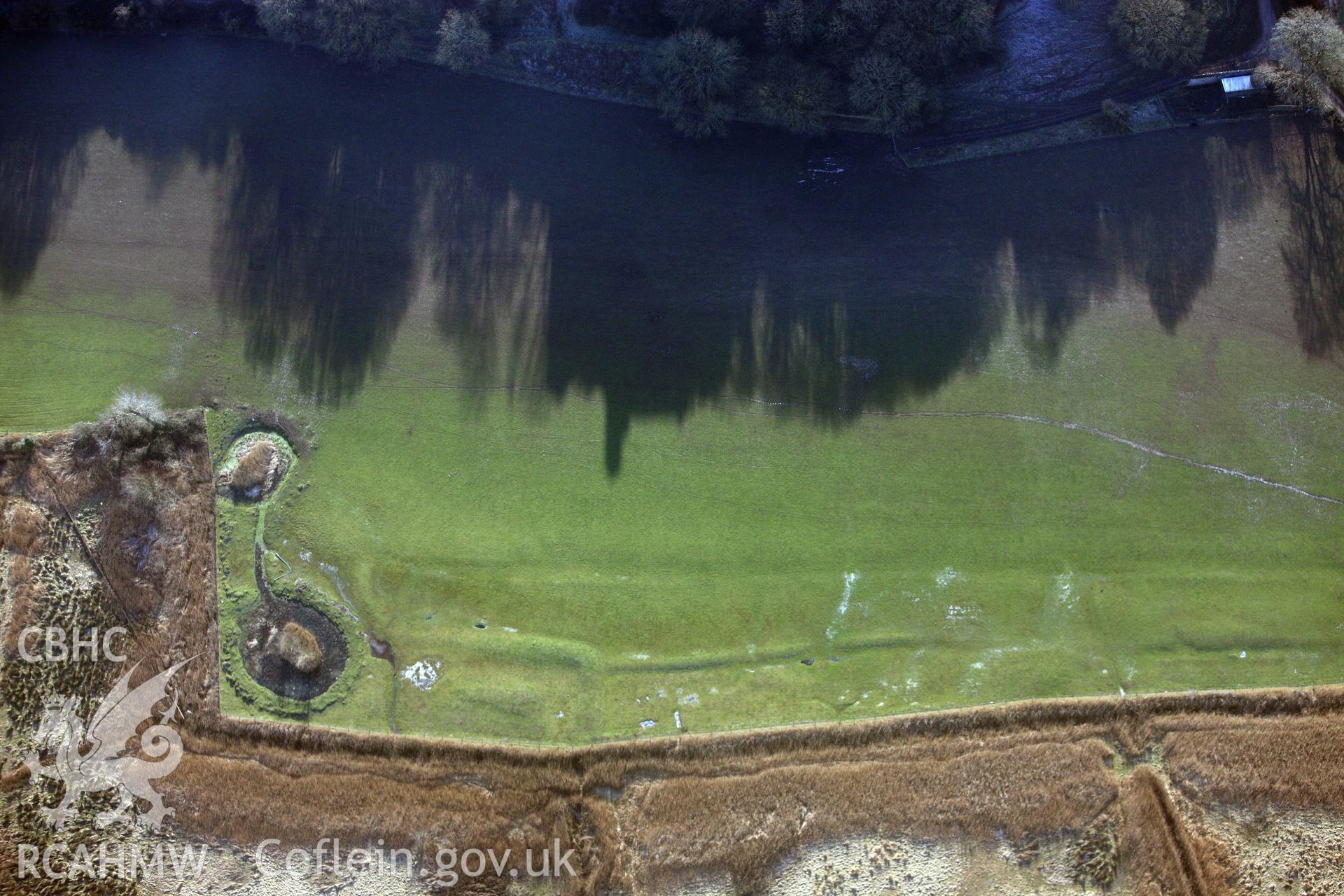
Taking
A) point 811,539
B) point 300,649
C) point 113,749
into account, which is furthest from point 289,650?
point 811,539

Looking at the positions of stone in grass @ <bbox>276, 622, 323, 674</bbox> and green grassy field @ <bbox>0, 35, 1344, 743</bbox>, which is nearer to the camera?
stone in grass @ <bbox>276, 622, 323, 674</bbox>

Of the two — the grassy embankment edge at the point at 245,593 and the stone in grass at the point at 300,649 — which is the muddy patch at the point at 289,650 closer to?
the stone in grass at the point at 300,649

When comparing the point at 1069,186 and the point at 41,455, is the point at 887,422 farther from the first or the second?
the point at 41,455

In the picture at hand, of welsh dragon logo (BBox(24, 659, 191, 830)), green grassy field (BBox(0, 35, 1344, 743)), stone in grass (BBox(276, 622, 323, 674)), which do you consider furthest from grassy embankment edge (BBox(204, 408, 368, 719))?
welsh dragon logo (BBox(24, 659, 191, 830))

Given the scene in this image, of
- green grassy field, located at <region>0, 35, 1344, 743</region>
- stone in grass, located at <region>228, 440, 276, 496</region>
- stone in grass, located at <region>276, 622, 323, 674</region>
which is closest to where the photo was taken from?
stone in grass, located at <region>276, 622, 323, 674</region>

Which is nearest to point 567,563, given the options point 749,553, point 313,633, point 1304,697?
point 749,553

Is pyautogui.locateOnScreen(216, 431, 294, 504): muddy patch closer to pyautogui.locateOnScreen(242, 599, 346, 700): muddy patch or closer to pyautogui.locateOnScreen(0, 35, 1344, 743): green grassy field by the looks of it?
pyautogui.locateOnScreen(0, 35, 1344, 743): green grassy field
